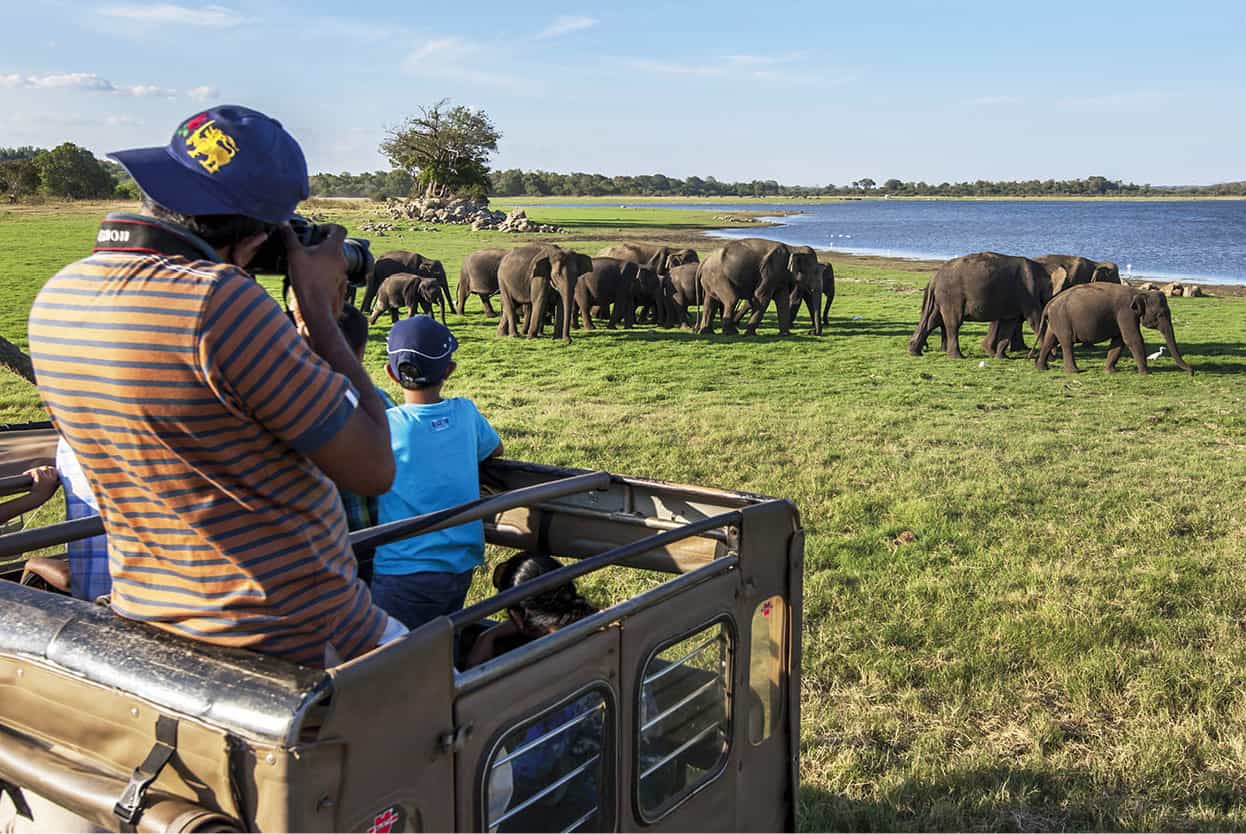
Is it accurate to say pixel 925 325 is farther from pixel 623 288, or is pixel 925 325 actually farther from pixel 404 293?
pixel 404 293

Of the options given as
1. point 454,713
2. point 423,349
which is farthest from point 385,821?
point 423,349

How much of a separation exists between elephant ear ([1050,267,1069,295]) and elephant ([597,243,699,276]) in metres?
8.23

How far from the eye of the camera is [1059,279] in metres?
20.0

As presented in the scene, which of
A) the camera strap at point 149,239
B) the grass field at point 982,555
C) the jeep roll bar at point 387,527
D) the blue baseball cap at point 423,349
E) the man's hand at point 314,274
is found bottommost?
the grass field at point 982,555

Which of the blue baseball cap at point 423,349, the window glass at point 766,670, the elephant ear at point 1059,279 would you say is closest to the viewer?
the window glass at point 766,670

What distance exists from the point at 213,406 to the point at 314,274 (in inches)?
16.5

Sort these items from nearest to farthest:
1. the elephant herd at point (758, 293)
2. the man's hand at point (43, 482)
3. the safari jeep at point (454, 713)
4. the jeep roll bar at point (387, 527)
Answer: the safari jeep at point (454, 713) → the jeep roll bar at point (387, 527) → the man's hand at point (43, 482) → the elephant herd at point (758, 293)

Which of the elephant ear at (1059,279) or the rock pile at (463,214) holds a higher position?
the rock pile at (463,214)

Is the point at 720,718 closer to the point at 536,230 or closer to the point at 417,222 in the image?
the point at 536,230

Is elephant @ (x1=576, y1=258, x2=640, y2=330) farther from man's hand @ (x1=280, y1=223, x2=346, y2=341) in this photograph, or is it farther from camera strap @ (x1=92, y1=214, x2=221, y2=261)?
camera strap @ (x1=92, y1=214, x2=221, y2=261)

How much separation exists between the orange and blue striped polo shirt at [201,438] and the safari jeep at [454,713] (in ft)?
0.48

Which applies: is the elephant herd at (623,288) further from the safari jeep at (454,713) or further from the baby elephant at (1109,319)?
the safari jeep at (454,713)

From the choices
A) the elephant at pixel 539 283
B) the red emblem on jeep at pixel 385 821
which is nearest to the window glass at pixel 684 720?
the red emblem on jeep at pixel 385 821

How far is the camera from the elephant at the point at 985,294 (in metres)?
18.8
